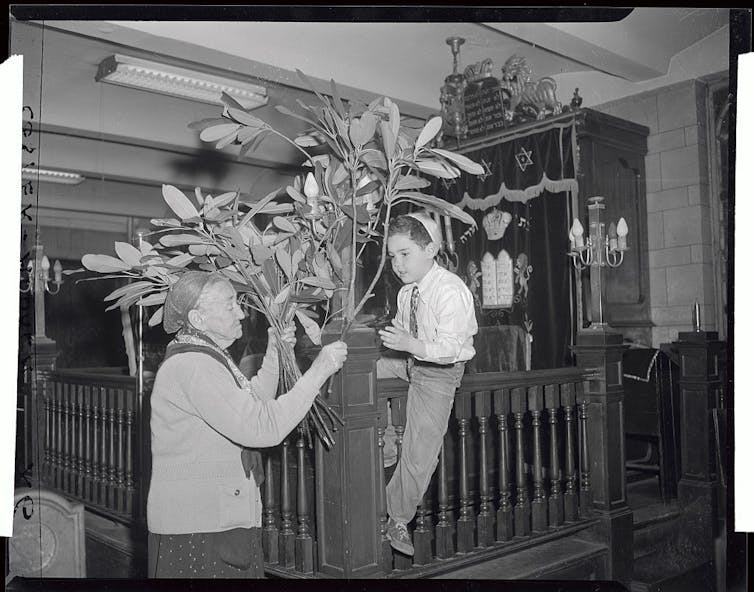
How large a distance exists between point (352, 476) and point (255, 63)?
1.58 metres

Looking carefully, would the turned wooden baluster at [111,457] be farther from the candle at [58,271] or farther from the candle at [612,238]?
the candle at [612,238]

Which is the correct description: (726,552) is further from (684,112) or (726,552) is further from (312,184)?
(312,184)

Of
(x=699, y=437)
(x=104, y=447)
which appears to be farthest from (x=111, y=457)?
(x=699, y=437)

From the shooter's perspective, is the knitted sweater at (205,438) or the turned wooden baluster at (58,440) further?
the turned wooden baluster at (58,440)

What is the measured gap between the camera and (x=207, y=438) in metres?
1.94

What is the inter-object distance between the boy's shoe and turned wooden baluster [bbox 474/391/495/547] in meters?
0.40

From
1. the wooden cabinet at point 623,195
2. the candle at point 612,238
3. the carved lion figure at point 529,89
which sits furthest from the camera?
the carved lion figure at point 529,89

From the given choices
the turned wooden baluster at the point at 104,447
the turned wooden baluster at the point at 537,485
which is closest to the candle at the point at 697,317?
the turned wooden baluster at the point at 537,485

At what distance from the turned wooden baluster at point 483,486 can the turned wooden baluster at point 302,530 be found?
700mm

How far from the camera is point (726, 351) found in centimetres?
255

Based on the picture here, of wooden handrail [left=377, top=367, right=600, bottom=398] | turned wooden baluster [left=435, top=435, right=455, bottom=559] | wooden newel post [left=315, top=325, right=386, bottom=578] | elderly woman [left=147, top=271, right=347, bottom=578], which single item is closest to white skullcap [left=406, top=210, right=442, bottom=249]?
wooden newel post [left=315, top=325, right=386, bottom=578]

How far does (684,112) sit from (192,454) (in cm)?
242

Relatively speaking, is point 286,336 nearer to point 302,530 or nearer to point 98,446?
point 302,530

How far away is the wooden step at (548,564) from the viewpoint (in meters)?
2.51
